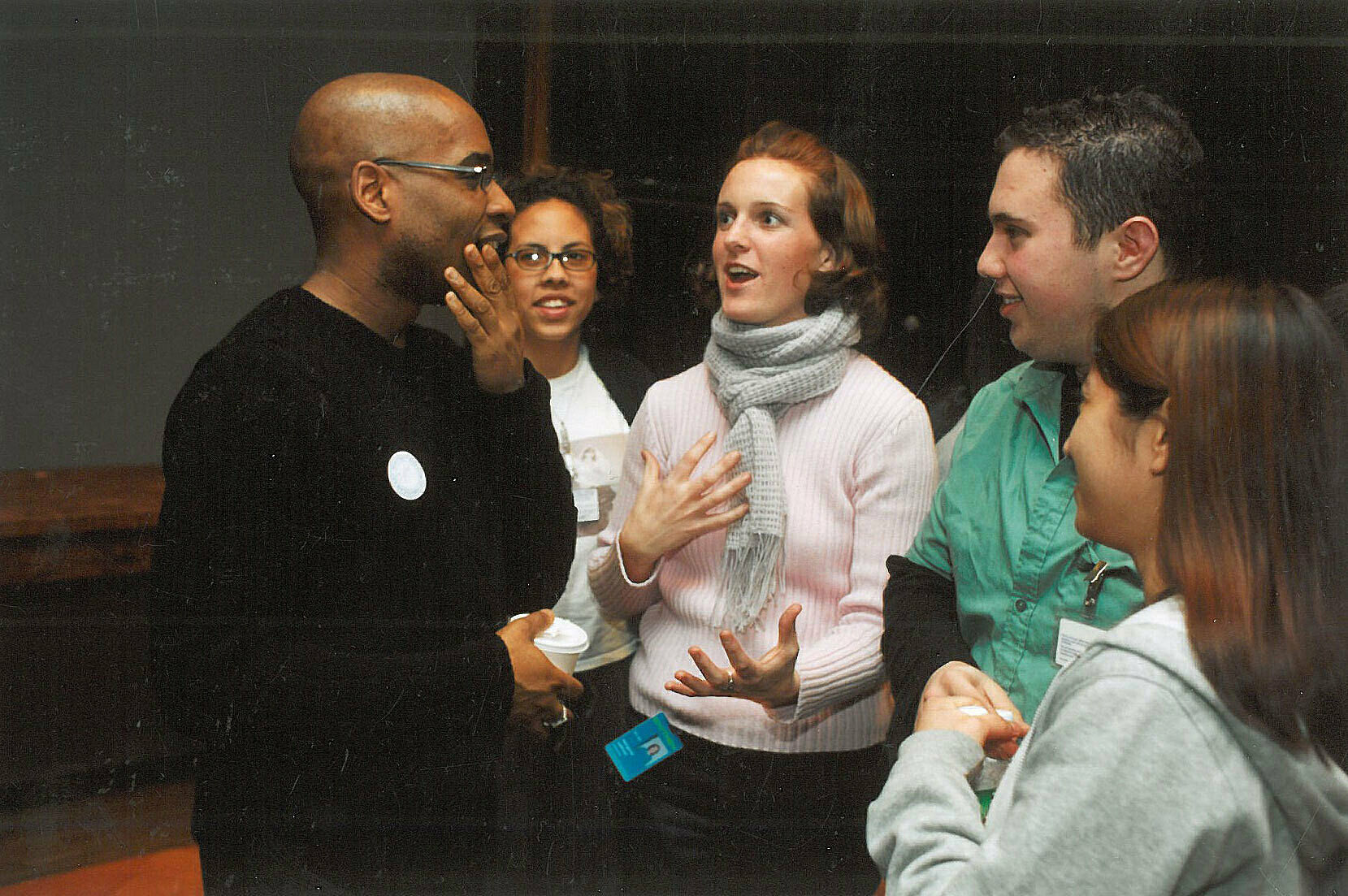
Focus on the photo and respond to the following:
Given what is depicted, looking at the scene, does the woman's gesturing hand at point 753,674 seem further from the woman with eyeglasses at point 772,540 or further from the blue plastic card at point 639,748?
the blue plastic card at point 639,748

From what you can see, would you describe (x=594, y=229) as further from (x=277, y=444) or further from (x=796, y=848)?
(x=796, y=848)

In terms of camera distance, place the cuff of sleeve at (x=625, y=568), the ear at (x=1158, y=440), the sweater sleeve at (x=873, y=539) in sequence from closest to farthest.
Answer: the ear at (x=1158, y=440)
the sweater sleeve at (x=873, y=539)
the cuff of sleeve at (x=625, y=568)

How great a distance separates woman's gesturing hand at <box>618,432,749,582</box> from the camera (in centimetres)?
221

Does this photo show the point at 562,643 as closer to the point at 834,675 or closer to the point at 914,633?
the point at 834,675

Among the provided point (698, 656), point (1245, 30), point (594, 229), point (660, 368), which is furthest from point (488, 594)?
point (1245, 30)

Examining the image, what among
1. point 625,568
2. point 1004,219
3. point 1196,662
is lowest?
point 625,568

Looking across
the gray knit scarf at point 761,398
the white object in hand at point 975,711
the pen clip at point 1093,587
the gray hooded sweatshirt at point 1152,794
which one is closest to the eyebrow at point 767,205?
the gray knit scarf at point 761,398

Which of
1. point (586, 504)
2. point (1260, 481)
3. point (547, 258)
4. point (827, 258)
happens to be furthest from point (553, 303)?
point (1260, 481)

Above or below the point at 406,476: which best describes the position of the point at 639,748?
below

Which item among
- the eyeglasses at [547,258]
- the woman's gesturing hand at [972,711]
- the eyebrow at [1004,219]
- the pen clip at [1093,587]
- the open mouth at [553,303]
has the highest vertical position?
the eyebrow at [1004,219]

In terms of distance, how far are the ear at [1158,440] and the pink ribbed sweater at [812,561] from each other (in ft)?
2.58

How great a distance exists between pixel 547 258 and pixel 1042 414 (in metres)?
1.04

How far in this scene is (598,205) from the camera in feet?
7.30

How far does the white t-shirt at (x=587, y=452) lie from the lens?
2.27 meters
